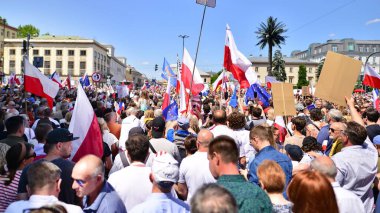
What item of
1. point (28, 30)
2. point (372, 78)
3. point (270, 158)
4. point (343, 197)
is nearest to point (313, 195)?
point (343, 197)

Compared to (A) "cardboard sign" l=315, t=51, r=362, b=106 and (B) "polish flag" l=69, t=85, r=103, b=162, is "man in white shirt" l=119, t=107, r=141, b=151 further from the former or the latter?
(A) "cardboard sign" l=315, t=51, r=362, b=106

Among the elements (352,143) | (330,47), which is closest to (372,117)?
(352,143)

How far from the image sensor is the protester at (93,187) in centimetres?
321

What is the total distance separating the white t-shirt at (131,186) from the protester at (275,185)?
1302mm

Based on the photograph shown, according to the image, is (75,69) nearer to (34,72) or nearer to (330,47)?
(34,72)

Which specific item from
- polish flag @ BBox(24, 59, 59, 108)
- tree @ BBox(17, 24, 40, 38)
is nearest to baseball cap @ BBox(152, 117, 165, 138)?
polish flag @ BBox(24, 59, 59, 108)

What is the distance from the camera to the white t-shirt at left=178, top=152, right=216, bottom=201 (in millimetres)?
4363

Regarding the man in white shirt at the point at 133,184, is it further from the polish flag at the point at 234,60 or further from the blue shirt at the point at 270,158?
the polish flag at the point at 234,60

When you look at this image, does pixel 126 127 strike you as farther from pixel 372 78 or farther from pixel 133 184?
pixel 372 78

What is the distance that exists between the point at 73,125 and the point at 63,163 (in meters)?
0.96

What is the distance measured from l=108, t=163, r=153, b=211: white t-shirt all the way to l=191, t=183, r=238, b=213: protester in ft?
6.39

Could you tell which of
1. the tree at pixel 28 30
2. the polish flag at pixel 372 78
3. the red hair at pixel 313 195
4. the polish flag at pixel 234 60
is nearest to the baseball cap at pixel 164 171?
the red hair at pixel 313 195

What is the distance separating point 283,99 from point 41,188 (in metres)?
6.19

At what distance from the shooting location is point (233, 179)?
3.11m
